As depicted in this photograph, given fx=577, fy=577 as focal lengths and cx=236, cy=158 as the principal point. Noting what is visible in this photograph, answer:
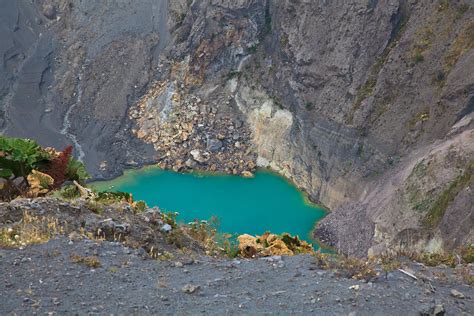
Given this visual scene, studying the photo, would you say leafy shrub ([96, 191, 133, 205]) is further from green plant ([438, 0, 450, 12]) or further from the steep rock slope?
green plant ([438, 0, 450, 12])

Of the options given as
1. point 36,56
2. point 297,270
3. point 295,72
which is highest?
point 36,56

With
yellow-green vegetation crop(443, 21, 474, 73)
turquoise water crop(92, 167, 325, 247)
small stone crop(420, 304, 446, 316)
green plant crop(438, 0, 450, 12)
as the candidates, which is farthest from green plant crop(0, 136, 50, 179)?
green plant crop(438, 0, 450, 12)

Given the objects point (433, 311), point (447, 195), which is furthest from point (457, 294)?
point (447, 195)

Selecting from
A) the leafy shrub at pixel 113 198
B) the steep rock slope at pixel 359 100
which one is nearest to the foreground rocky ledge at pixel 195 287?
the leafy shrub at pixel 113 198

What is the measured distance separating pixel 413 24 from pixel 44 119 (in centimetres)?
2731

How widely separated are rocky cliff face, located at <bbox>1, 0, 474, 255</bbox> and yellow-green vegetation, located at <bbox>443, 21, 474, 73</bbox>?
0.06 metres

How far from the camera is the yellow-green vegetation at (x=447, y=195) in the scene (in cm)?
2258

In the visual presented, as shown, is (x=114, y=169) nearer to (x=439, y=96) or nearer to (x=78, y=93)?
(x=78, y=93)

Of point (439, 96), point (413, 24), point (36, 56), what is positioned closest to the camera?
point (439, 96)

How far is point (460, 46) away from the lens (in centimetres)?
2856

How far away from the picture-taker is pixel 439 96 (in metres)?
28.5

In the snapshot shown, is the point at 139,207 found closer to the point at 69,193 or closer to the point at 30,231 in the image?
the point at 69,193

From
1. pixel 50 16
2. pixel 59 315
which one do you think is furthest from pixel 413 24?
Answer: pixel 50 16

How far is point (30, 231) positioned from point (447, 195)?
17.7 m
